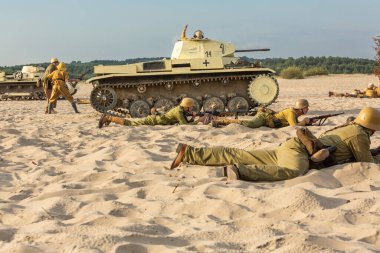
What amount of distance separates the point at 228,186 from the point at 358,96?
17399 mm

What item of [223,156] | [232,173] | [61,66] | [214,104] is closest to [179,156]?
[223,156]

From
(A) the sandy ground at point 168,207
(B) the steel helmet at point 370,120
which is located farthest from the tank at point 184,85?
(B) the steel helmet at point 370,120

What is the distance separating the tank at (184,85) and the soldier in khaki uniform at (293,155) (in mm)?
9014

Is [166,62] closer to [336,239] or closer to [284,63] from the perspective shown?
[336,239]

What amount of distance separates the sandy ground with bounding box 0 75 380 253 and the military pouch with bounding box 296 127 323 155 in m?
0.27

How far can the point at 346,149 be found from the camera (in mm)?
6156

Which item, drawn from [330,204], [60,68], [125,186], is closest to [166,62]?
[60,68]

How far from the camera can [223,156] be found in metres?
6.45

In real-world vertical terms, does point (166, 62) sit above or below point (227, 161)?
above

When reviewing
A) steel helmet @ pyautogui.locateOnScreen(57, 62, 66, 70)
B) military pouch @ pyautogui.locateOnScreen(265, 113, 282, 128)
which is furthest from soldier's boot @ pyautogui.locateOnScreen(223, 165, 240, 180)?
steel helmet @ pyautogui.locateOnScreen(57, 62, 66, 70)

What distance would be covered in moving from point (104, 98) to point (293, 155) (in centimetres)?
1053

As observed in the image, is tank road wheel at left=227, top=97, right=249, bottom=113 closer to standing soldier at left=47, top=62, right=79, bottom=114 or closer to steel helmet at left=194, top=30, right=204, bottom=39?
steel helmet at left=194, top=30, right=204, bottom=39

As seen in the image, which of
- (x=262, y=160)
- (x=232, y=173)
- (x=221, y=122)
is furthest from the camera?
(x=221, y=122)

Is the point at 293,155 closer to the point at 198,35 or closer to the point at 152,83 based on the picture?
the point at 152,83
